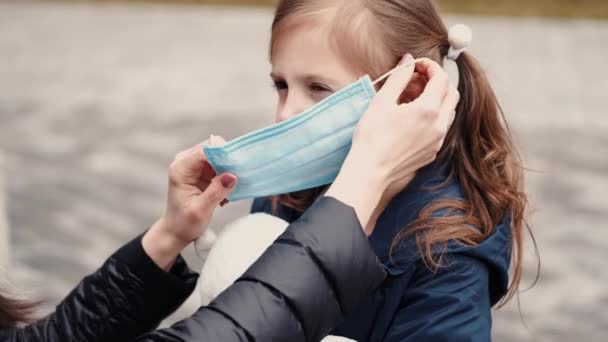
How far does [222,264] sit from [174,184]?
27 centimetres

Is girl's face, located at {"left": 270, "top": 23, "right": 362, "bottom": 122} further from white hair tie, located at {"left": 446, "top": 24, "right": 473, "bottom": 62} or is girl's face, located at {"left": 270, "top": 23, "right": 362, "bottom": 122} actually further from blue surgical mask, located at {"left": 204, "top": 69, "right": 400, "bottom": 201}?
white hair tie, located at {"left": 446, "top": 24, "right": 473, "bottom": 62}

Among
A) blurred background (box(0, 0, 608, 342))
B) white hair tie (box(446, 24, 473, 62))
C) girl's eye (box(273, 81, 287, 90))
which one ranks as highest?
girl's eye (box(273, 81, 287, 90))

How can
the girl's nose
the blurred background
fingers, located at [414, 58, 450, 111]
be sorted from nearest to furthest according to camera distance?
fingers, located at [414, 58, 450, 111], the girl's nose, the blurred background

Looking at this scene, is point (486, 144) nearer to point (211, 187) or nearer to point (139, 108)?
point (211, 187)

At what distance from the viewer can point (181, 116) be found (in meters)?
7.16

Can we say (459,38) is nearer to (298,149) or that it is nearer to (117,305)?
(298,149)

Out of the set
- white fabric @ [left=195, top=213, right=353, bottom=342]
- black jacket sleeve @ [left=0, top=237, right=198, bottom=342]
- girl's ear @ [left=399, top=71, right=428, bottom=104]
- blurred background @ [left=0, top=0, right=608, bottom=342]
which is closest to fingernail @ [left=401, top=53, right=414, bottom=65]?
girl's ear @ [left=399, top=71, right=428, bottom=104]

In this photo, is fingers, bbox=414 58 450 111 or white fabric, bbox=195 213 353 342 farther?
white fabric, bbox=195 213 353 342

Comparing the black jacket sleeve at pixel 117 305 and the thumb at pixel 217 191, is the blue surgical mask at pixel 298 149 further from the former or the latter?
the black jacket sleeve at pixel 117 305

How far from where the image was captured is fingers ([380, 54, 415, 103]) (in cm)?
194

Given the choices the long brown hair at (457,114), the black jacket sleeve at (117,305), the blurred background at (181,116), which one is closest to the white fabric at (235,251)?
the black jacket sleeve at (117,305)

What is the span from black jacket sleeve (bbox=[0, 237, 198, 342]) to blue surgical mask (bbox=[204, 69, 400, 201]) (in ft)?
1.02

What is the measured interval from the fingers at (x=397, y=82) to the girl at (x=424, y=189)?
0.41 ft

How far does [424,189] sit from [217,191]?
18.7 inches
